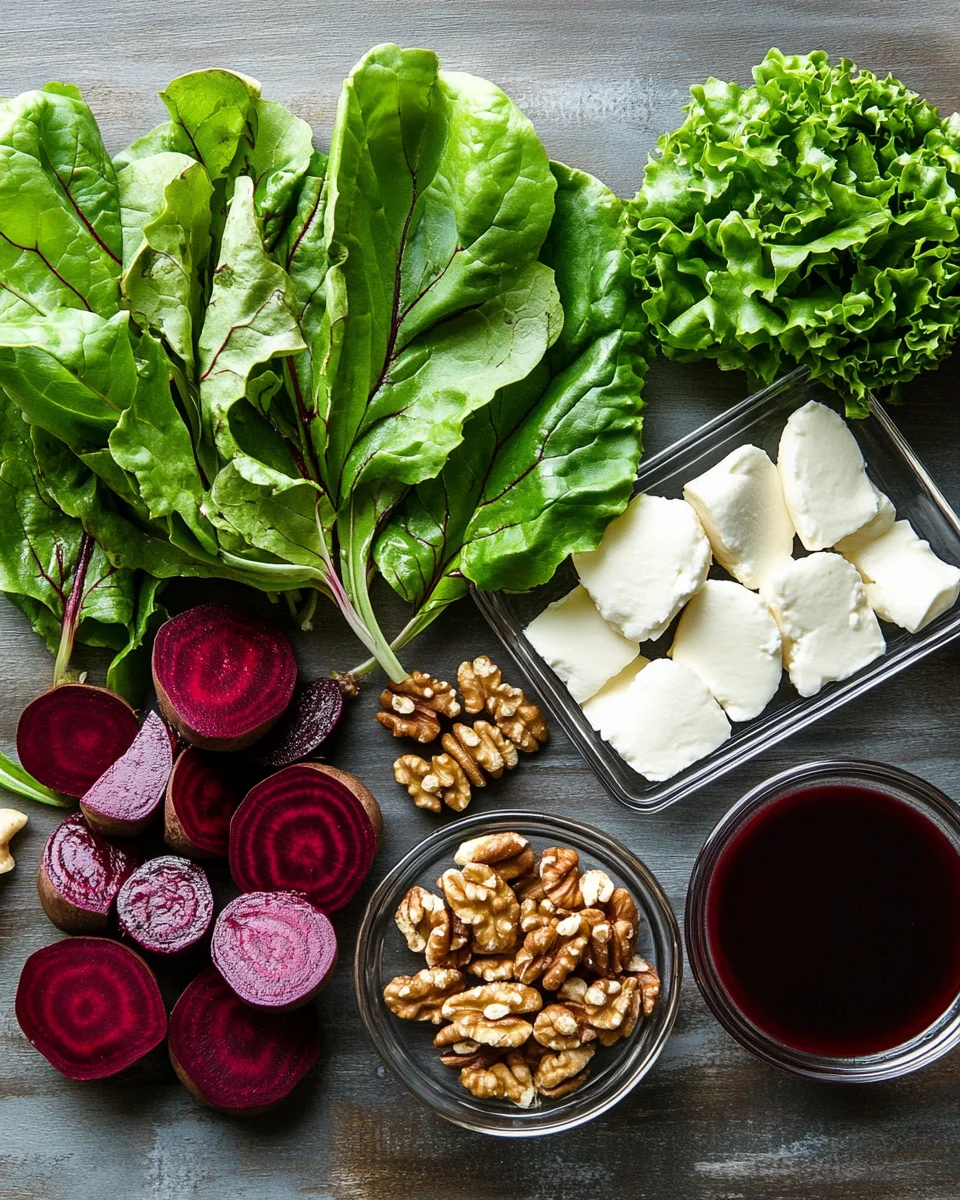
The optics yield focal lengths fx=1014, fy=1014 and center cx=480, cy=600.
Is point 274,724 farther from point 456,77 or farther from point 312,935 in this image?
point 456,77

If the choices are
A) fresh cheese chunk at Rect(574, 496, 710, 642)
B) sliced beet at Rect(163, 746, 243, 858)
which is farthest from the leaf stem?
fresh cheese chunk at Rect(574, 496, 710, 642)

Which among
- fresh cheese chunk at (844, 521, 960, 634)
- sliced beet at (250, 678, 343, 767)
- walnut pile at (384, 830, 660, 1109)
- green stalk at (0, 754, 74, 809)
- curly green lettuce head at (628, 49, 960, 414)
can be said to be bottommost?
walnut pile at (384, 830, 660, 1109)

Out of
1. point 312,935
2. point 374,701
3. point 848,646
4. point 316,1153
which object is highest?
point 848,646

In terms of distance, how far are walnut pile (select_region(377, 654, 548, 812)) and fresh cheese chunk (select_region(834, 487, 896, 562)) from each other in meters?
0.48

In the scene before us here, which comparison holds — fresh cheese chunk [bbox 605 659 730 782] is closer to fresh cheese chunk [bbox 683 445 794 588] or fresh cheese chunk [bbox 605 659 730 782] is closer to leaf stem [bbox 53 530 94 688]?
fresh cheese chunk [bbox 683 445 794 588]

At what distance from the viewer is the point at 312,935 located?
135cm

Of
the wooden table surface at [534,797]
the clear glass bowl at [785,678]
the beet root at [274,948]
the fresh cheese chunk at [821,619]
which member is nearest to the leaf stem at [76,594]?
the wooden table surface at [534,797]

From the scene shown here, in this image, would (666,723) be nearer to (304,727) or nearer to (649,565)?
(649,565)

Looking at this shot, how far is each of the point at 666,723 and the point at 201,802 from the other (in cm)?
64

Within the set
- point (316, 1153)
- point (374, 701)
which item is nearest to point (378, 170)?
point (374, 701)

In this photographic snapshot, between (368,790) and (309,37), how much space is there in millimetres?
1093

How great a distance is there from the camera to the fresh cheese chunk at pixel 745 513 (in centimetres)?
133

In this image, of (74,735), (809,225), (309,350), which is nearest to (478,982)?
(74,735)

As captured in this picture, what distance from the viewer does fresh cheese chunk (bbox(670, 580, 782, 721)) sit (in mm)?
1358
